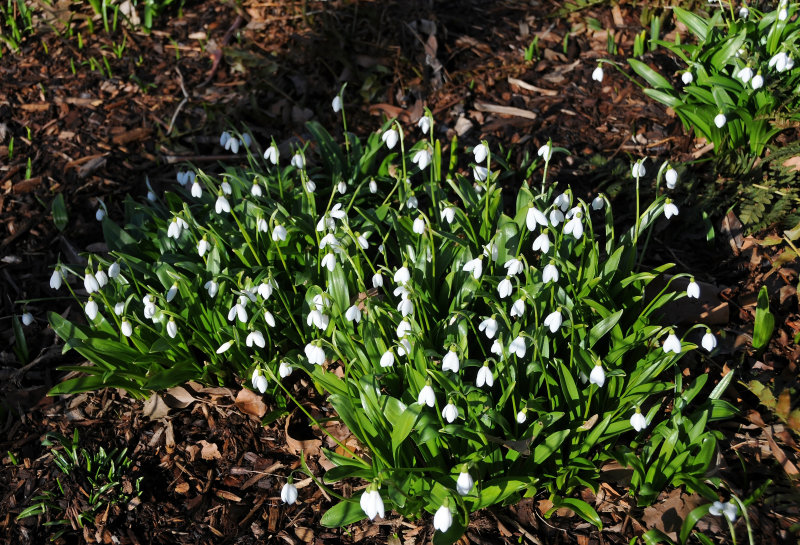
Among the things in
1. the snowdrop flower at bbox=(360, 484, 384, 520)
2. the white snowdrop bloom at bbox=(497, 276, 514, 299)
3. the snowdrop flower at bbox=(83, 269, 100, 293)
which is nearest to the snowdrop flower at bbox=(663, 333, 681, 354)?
the white snowdrop bloom at bbox=(497, 276, 514, 299)

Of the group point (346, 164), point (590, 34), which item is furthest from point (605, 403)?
point (590, 34)

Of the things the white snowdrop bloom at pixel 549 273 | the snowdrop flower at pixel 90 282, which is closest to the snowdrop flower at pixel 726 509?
the white snowdrop bloom at pixel 549 273

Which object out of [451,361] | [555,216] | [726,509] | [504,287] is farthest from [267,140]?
[726,509]

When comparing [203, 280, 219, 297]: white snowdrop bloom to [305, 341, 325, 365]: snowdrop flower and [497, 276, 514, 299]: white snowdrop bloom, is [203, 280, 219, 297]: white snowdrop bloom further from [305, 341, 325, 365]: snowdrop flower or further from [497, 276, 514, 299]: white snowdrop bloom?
[497, 276, 514, 299]: white snowdrop bloom

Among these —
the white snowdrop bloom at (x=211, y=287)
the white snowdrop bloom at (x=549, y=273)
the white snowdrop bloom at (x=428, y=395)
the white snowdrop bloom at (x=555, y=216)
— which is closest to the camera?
the white snowdrop bloom at (x=428, y=395)

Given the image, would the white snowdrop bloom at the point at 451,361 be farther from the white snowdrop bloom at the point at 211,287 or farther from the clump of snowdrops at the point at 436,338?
the white snowdrop bloom at the point at 211,287

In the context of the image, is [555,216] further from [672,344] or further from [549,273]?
[672,344]
